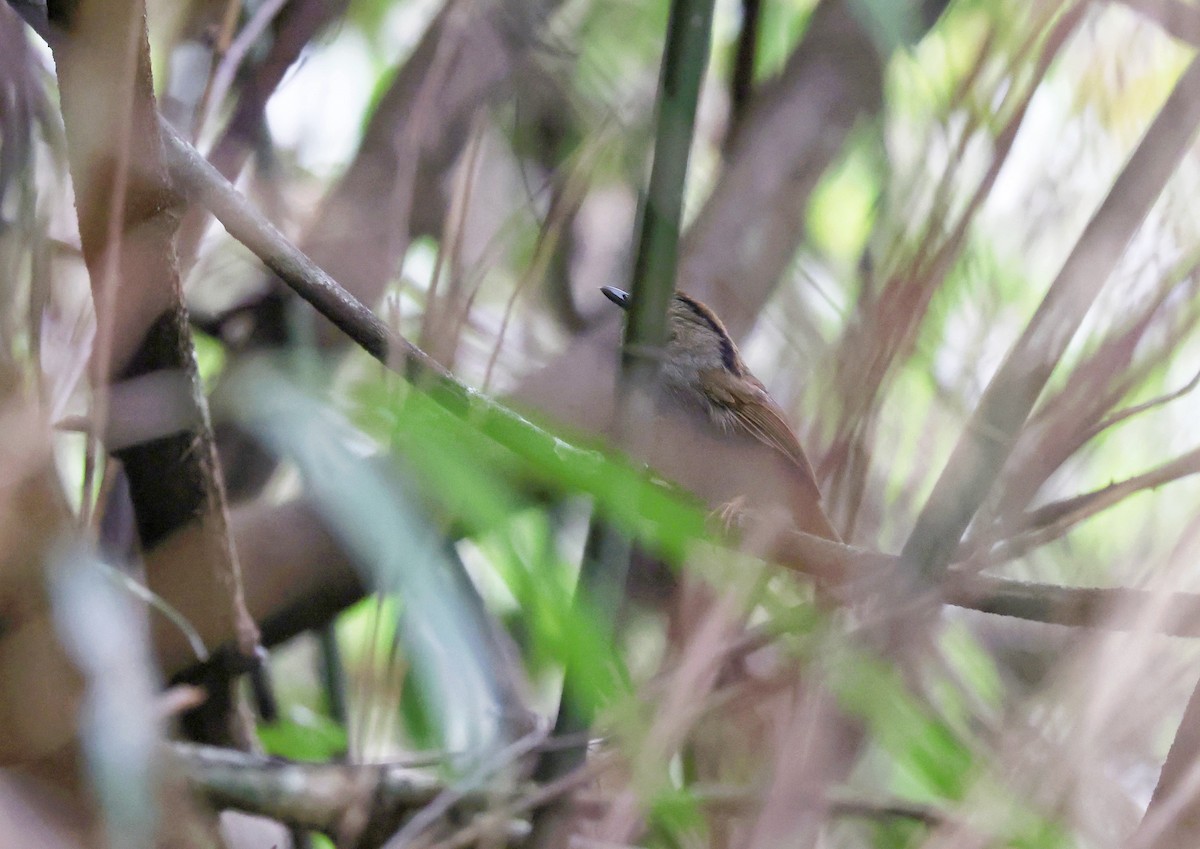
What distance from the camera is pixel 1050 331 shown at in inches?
56.6

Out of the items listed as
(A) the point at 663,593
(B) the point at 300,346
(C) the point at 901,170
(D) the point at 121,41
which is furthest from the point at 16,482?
(C) the point at 901,170

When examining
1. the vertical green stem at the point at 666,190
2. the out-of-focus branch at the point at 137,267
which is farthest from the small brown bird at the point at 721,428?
the vertical green stem at the point at 666,190

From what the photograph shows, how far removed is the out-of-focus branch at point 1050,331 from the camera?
142 centimetres

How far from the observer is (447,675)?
2.38 metres

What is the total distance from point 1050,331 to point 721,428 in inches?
75.3

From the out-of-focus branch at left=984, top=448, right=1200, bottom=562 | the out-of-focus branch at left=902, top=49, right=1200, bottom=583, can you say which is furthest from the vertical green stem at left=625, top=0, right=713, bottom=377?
the out-of-focus branch at left=984, top=448, right=1200, bottom=562

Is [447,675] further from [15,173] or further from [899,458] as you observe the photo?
[15,173]

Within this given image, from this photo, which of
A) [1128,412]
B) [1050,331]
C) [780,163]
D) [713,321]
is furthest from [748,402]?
[1050,331]

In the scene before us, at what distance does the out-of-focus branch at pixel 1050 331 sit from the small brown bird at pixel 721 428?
124 cm

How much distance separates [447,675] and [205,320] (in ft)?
4.45

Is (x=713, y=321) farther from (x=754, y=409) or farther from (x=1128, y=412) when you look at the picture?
(x=1128, y=412)

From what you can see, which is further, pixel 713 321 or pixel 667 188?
pixel 713 321

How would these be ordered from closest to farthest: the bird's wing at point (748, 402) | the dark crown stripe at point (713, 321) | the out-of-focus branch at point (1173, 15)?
the out-of-focus branch at point (1173, 15)
the dark crown stripe at point (713, 321)
the bird's wing at point (748, 402)

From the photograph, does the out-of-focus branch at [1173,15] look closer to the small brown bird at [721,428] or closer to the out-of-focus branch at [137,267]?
the small brown bird at [721,428]
